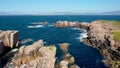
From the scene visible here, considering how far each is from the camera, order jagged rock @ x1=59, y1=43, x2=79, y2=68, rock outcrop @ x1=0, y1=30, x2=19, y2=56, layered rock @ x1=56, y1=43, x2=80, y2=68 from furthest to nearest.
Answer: rock outcrop @ x1=0, y1=30, x2=19, y2=56, jagged rock @ x1=59, y1=43, x2=79, y2=68, layered rock @ x1=56, y1=43, x2=80, y2=68

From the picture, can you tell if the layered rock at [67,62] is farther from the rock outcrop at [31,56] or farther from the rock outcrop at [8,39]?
the rock outcrop at [8,39]

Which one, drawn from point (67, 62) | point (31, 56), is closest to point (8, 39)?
point (31, 56)

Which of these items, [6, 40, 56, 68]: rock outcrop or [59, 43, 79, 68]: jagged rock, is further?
[59, 43, 79, 68]: jagged rock

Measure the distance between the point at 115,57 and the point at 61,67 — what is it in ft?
94.3

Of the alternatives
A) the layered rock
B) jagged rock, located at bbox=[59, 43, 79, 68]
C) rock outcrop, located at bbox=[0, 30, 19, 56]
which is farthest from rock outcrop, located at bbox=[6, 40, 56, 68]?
rock outcrop, located at bbox=[0, 30, 19, 56]

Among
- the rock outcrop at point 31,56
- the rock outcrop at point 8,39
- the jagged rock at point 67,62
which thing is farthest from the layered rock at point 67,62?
the rock outcrop at point 8,39

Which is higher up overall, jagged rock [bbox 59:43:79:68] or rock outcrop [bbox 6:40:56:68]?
rock outcrop [bbox 6:40:56:68]

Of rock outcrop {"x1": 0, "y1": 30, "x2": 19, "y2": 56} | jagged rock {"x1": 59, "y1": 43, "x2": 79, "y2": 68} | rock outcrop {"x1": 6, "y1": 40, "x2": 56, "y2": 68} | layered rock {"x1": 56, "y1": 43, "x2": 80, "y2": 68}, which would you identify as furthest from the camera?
rock outcrop {"x1": 0, "y1": 30, "x2": 19, "y2": 56}

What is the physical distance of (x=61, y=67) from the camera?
60.6 metres

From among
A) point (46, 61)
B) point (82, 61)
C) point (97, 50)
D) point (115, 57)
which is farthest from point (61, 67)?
point (97, 50)

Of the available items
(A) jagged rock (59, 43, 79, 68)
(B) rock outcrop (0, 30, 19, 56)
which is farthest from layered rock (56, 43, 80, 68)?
(B) rock outcrop (0, 30, 19, 56)

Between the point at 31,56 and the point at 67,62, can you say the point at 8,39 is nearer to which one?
the point at 31,56

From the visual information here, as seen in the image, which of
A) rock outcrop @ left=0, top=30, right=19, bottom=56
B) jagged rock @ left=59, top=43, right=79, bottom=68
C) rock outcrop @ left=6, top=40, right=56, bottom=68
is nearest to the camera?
rock outcrop @ left=6, top=40, right=56, bottom=68

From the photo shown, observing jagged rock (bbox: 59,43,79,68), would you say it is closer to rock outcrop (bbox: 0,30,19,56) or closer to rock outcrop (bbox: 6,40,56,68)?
rock outcrop (bbox: 6,40,56,68)
